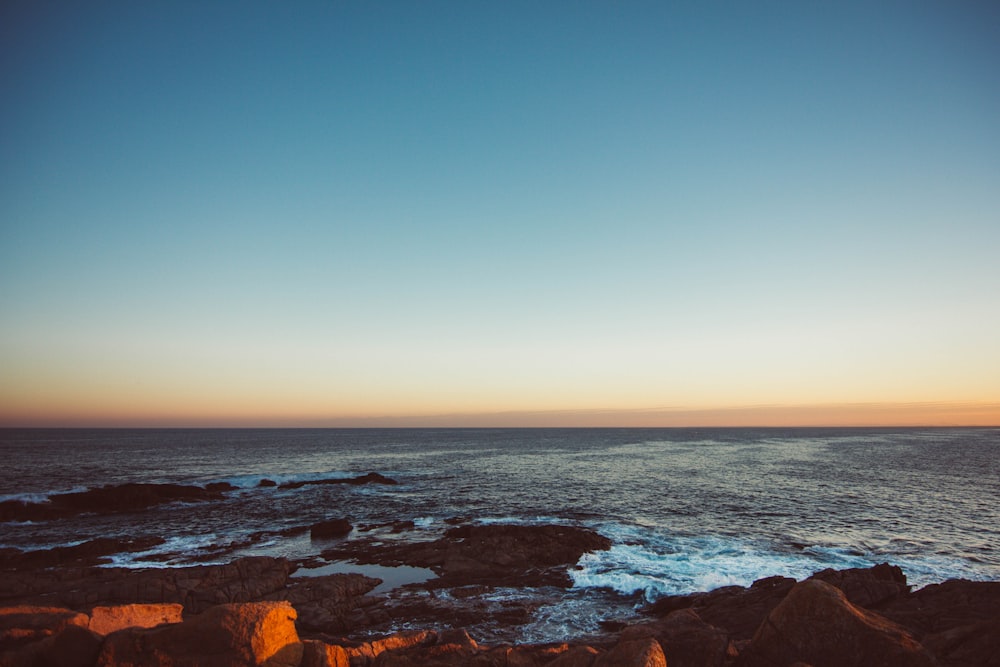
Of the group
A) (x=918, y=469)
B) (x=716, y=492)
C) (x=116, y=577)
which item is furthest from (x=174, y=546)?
(x=918, y=469)

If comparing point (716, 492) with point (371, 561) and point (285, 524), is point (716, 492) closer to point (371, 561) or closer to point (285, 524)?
point (371, 561)

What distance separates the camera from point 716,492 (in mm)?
48781

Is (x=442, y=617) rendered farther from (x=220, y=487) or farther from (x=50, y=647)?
(x=220, y=487)

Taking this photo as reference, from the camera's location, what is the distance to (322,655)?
11.1m

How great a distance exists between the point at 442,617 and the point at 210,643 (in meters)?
11.0

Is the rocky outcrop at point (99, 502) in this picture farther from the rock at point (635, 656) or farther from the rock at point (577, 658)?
the rock at point (635, 656)

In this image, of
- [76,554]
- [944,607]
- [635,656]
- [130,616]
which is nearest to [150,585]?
[130,616]

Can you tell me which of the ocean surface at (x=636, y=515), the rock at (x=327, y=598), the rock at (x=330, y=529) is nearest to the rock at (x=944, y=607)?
the ocean surface at (x=636, y=515)

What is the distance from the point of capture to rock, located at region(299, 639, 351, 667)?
10.9 meters

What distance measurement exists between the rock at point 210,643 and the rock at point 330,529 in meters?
23.1

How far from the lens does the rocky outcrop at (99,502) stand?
3995 centimetres

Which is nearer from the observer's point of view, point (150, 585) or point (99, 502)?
point (150, 585)

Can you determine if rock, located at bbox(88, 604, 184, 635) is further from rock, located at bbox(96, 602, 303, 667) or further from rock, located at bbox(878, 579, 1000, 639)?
rock, located at bbox(878, 579, 1000, 639)

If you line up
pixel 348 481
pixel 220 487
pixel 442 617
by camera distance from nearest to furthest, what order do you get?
pixel 442 617 < pixel 220 487 < pixel 348 481
